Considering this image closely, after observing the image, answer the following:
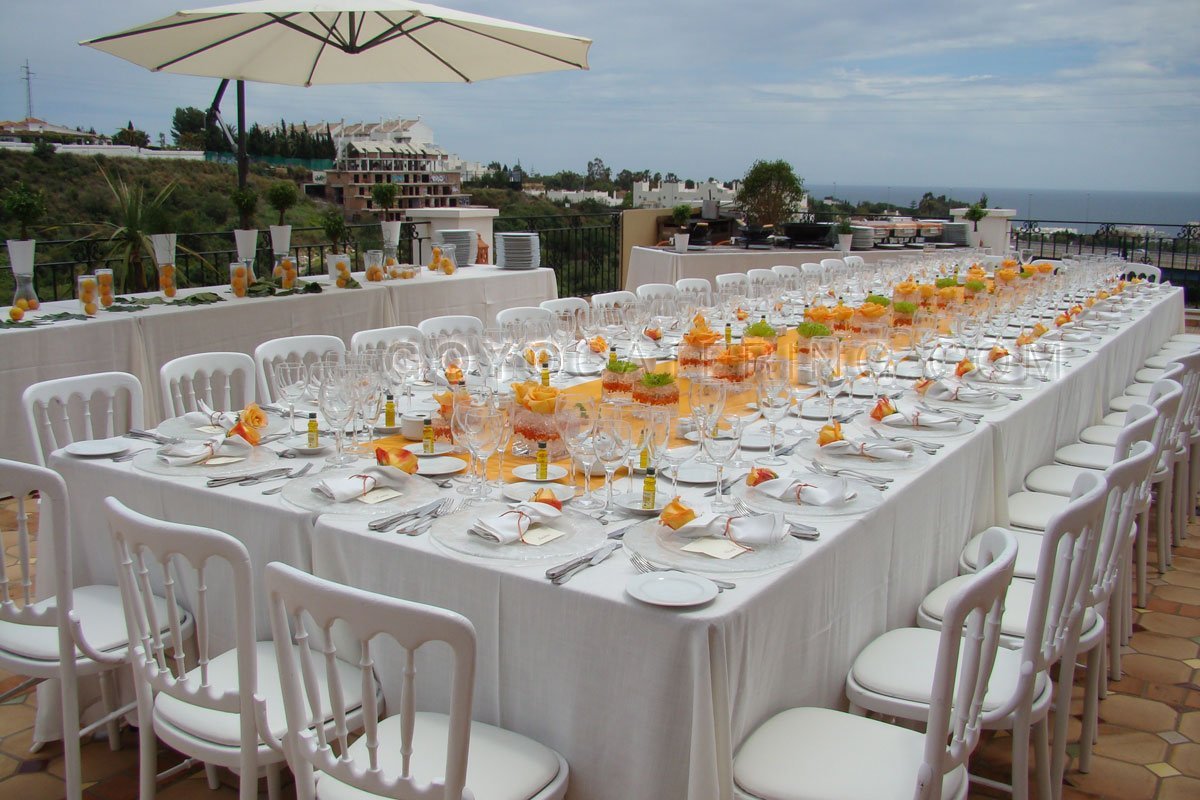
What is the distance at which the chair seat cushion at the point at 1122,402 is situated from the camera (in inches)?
191

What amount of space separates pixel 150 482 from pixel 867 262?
6969 millimetres

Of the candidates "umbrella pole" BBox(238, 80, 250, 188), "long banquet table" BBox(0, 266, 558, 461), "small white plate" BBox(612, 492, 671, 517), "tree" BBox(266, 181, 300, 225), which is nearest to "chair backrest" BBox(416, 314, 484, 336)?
"long banquet table" BBox(0, 266, 558, 461)

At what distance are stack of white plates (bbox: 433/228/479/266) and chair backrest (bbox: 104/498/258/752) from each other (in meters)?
5.34

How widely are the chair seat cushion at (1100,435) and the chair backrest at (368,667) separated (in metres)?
3.62

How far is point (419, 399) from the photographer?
3.11 metres

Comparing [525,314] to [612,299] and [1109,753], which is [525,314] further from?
[1109,753]

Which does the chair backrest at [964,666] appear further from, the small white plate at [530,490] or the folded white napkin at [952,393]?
the folded white napkin at [952,393]

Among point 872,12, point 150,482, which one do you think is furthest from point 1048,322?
point 872,12

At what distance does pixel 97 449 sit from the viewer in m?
2.51

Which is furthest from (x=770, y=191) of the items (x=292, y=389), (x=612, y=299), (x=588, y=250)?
(x=292, y=389)

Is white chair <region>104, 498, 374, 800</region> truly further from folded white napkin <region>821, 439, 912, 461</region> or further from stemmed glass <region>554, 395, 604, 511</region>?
folded white napkin <region>821, 439, 912, 461</region>

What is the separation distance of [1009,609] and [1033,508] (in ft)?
2.97

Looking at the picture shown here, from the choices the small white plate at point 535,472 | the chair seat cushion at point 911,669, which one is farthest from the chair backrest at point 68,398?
the chair seat cushion at point 911,669

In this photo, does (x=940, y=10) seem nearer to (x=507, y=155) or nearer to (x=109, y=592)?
(x=507, y=155)
